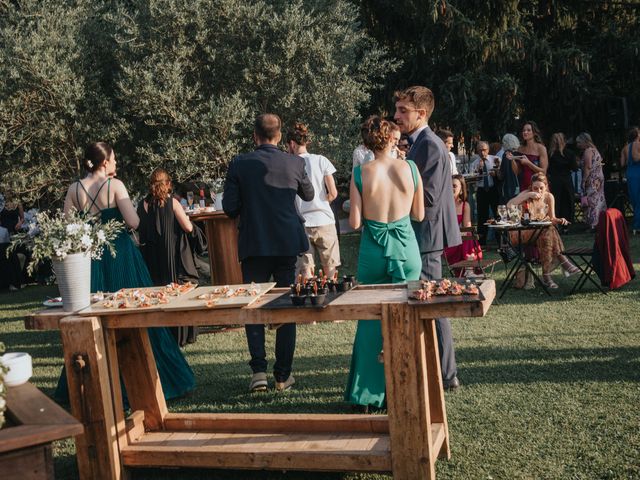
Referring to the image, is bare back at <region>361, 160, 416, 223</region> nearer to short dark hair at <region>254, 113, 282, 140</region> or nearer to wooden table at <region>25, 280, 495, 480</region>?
wooden table at <region>25, 280, 495, 480</region>

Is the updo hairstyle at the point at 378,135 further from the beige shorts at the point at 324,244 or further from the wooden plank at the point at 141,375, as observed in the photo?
the beige shorts at the point at 324,244

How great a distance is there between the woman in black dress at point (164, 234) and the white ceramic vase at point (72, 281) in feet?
10.4

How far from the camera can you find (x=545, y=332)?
677 centimetres

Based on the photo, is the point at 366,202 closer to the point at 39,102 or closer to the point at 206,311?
the point at 206,311

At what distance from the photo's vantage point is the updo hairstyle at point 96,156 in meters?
5.56

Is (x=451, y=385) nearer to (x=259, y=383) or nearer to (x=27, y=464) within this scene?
(x=259, y=383)

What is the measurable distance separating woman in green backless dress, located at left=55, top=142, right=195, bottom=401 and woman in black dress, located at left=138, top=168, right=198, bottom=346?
143cm

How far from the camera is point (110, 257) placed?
227 inches

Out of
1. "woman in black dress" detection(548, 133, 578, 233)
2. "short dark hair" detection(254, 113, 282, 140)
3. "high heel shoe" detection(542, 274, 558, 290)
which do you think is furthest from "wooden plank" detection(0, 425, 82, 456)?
"woman in black dress" detection(548, 133, 578, 233)

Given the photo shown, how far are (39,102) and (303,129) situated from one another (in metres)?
6.14

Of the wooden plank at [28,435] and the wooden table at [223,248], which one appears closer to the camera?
the wooden plank at [28,435]

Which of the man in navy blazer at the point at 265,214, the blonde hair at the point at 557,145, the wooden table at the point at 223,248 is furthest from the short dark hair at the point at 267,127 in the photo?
the blonde hair at the point at 557,145

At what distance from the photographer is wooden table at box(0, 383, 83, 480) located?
2373 millimetres

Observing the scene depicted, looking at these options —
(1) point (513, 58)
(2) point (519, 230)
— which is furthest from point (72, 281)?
(1) point (513, 58)
